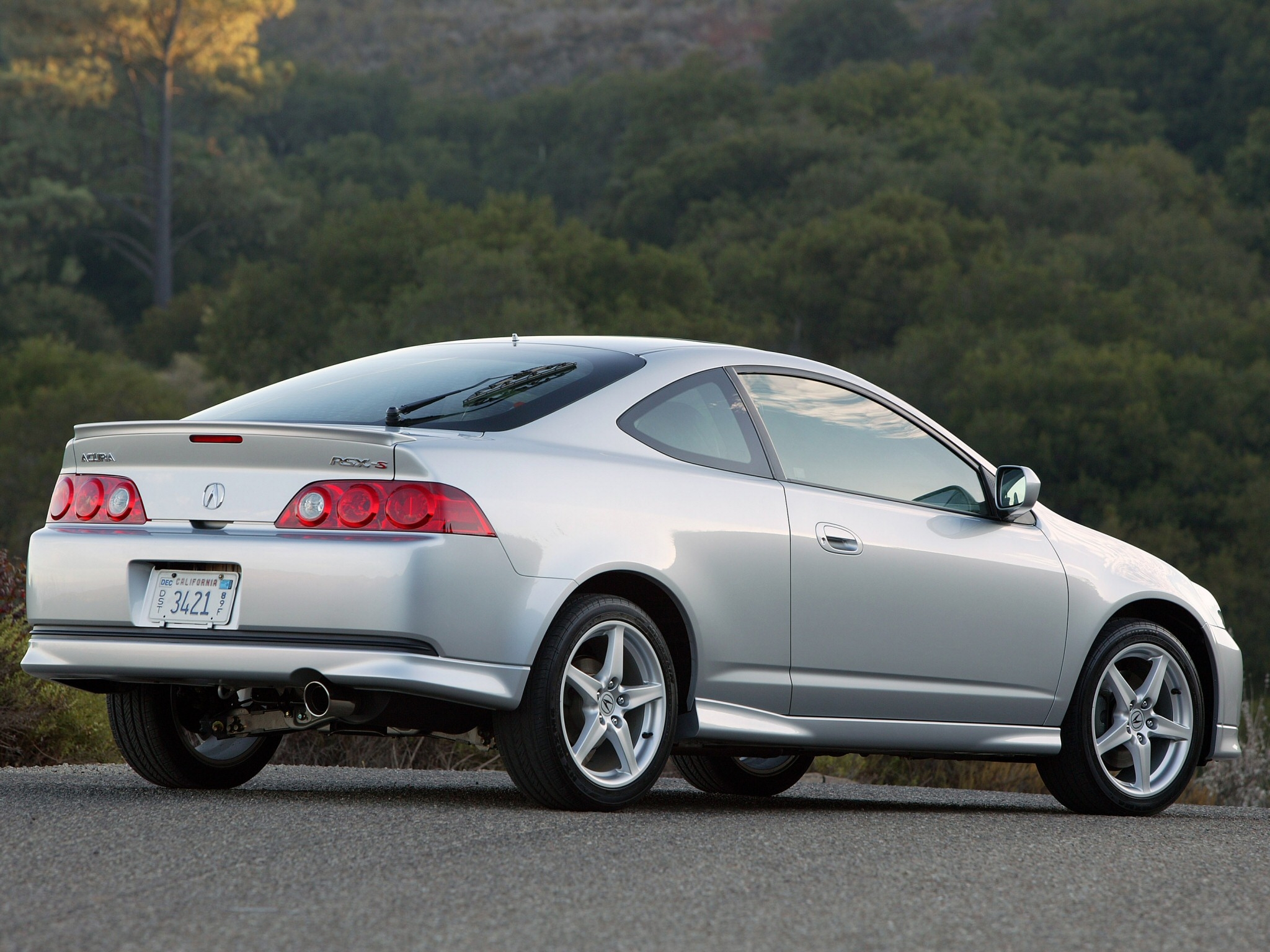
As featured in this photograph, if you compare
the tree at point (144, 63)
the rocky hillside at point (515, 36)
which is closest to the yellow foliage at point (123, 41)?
the tree at point (144, 63)

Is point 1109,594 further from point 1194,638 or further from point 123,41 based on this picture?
point 123,41

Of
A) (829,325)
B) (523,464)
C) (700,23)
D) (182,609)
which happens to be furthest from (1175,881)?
(700,23)

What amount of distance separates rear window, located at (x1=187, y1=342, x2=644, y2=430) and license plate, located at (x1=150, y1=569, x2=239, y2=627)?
21.4 inches

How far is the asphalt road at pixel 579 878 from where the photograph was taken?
421 centimetres

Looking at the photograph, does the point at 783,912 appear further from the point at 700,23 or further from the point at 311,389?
the point at 700,23

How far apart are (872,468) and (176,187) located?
69233mm

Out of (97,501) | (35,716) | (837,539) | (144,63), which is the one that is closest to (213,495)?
(97,501)

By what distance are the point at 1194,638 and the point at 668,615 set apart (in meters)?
2.74

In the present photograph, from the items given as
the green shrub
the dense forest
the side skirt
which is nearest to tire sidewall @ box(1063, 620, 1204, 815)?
the side skirt

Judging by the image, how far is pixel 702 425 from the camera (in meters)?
6.59

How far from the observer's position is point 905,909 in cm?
463

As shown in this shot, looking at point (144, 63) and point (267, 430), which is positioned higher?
point (144, 63)

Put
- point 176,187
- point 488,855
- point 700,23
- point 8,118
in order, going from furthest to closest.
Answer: point 700,23 < point 176,187 < point 8,118 < point 488,855

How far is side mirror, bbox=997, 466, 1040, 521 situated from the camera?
734 cm
